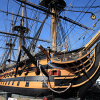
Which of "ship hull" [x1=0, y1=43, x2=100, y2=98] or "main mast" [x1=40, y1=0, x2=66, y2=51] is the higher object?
"main mast" [x1=40, y1=0, x2=66, y2=51]

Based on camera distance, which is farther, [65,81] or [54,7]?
[54,7]

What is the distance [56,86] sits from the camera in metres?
9.45

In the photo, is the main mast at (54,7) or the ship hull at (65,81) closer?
the ship hull at (65,81)

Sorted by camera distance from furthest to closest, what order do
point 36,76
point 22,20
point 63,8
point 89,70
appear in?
point 22,20, point 63,8, point 36,76, point 89,70

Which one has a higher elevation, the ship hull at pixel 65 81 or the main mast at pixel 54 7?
the main mast at pixel 54 7

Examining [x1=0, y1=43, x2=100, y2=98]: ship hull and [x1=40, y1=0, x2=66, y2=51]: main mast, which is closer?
[x1=0, y1=43, x2=100, y2=98]: ship hull

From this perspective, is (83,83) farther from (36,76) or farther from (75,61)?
(36,76)

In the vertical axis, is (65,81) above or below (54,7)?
below

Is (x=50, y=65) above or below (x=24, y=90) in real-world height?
above

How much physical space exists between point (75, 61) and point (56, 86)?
253 cm

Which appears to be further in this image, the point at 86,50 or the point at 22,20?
the point at 22,20

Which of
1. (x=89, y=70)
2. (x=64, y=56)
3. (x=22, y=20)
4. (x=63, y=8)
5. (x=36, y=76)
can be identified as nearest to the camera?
(x=89, y=70)

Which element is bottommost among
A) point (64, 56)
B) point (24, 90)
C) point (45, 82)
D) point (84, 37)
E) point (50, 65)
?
point (24, 90)

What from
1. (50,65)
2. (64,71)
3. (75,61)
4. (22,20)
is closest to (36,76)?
(50,65)
